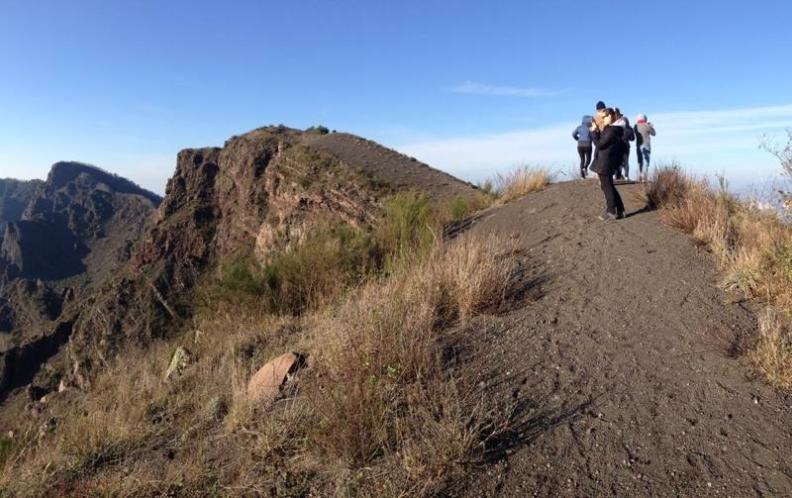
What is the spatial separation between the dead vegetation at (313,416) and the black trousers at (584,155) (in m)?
6.35

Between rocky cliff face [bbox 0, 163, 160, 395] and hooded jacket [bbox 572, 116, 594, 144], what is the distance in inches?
2385

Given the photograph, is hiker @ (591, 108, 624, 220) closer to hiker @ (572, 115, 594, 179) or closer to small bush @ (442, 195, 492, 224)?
hiker @ (572, 115, 594, 179)

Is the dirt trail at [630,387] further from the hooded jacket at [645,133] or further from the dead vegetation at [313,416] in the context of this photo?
the hooded jacket at [645,133]

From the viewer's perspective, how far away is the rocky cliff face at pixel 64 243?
213 ft

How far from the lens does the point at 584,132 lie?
1202 cm

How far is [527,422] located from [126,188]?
135067mm

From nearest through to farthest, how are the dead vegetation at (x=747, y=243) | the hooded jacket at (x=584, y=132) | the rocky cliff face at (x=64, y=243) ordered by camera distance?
the dead vegetation at (x=747, y=243)
the hooded jacket at (x=584, y=132)
the rocky cliff face at (x=64, y=243)

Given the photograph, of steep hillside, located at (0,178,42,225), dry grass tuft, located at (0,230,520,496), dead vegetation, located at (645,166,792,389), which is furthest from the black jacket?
steep hillside, located at (0,178,42,225)

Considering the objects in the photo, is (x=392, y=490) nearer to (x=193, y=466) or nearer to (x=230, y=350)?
(x=193, y=466)

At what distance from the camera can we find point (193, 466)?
3619 mm

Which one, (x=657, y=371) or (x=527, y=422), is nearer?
(x=527, y=422)

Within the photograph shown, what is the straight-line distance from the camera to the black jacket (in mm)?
8094

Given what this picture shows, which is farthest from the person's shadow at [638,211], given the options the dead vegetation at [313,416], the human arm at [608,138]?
the dead vegetation at [313,416]

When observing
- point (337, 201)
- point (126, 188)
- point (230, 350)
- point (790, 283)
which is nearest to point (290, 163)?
point (337, 201)
